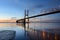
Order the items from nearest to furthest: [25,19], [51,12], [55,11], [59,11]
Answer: [59,11], [55,11], [51,12], [25,19]

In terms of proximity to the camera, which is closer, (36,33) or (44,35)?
(44,35)

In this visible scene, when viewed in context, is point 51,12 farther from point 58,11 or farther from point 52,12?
point 58,11

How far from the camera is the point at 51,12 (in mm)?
13602

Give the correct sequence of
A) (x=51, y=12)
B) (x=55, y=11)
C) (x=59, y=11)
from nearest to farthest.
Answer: (x=59, y=11) → (x=55, y=11) → (x=51, y=12)

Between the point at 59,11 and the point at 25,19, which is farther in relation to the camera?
the point at 25,19

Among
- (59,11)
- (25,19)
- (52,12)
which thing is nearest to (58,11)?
(59,11)

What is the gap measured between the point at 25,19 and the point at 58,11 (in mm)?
14367

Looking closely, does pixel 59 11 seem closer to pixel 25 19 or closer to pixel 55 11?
Answer: pixel 55 11

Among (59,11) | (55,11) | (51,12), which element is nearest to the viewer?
(59,11)

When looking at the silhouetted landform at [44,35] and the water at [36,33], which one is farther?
the water at [36,33]

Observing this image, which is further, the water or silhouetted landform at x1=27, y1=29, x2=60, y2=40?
the water

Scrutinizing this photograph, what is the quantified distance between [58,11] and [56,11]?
0.41 m

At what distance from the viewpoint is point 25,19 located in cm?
2594

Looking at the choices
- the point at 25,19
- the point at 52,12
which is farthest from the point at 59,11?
the point at 25,19
